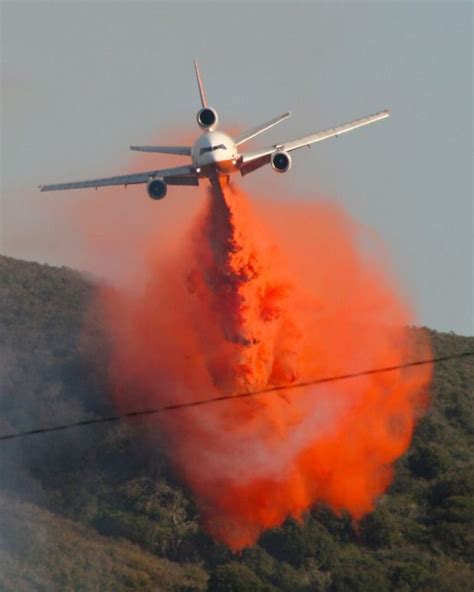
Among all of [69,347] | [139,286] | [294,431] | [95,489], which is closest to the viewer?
[294,431]

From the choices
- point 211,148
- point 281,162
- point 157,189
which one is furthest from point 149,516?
point 211,148

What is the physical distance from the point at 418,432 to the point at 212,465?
17.1 m

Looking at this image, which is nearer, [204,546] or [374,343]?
[204,546]

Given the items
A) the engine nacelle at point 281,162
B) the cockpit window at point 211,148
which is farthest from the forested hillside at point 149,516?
the cockpit window at point 211,148

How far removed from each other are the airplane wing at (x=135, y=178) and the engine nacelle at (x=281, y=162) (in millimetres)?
3649

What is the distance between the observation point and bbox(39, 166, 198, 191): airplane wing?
7875cm

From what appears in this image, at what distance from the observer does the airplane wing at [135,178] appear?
7875 cm

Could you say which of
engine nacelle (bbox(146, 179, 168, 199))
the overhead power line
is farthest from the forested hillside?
engine nacelle (bbox(146, 179, 168, 199))

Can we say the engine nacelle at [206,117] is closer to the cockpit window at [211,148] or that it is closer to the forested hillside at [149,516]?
the cockpit window at [211,148]

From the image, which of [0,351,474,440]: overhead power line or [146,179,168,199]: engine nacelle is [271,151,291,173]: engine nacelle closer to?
[146,179,168,199]: engine nacelle

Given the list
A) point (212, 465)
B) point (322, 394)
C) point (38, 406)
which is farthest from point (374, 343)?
point (38, 406)

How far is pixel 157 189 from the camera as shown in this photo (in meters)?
77.3

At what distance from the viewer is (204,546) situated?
274 feet

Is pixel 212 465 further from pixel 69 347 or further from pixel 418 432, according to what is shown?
pixel 69 347
